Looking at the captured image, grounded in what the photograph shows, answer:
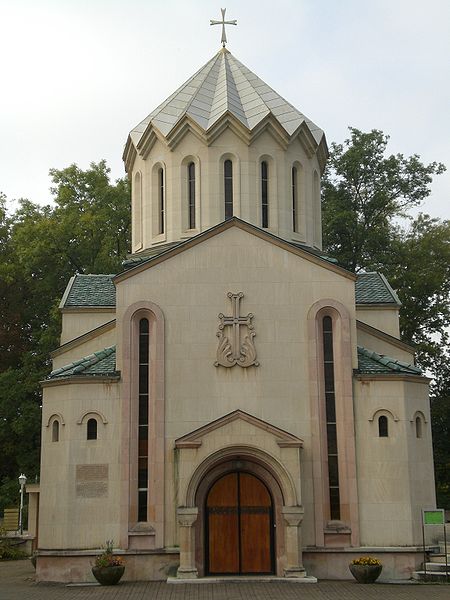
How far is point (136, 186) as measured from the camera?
94.0 ft

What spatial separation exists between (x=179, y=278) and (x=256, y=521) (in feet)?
22.3

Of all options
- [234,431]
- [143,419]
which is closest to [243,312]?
[234,431]

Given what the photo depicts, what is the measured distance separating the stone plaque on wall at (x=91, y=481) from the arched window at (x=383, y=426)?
7.23m

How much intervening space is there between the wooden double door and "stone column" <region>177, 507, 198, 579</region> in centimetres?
79

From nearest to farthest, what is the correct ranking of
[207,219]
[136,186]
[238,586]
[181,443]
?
[238,586] < [181,443] < [207,219] < [136,186]

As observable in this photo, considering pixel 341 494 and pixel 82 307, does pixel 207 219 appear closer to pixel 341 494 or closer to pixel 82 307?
pixel 82 307

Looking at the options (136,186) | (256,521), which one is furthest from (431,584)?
(136,186)

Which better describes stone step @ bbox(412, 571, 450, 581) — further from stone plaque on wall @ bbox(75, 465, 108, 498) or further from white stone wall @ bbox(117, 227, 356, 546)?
stone plaque on wall @ bbox(75, 465, 108, 498)

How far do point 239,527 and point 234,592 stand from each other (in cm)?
268

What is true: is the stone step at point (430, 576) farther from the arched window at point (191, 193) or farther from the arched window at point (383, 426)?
the arched window at point (191, 193)

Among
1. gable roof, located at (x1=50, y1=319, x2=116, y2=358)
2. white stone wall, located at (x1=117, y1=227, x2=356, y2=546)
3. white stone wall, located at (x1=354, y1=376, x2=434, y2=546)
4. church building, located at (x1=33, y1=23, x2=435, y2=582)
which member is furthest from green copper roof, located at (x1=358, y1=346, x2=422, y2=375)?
gable roof, located at (x1=50, y1=319, x2=116, y2=358)

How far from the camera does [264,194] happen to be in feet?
87.4

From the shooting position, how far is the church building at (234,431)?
2106 cm

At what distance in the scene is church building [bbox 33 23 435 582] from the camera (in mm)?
21062
